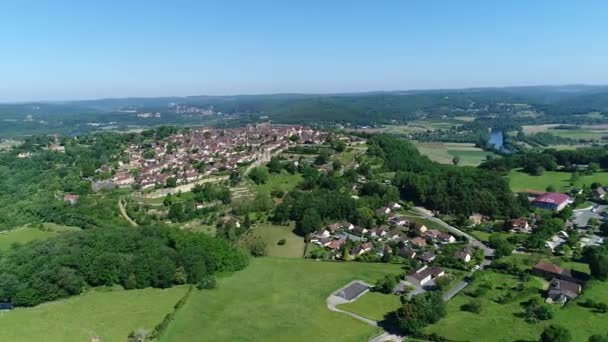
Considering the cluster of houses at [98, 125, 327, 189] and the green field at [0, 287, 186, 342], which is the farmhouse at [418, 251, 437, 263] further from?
the cluster of houses at [98, 125, 327, 189]

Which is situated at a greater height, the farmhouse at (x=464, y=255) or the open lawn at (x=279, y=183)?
the open lawn at (x=279, y=183)

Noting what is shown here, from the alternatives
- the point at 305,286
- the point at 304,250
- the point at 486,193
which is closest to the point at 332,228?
the point at 304,250

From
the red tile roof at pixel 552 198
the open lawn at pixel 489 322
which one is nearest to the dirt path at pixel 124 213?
the open lawn at pixel 489 322

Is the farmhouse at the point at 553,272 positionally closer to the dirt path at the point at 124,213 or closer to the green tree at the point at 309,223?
the green tree at the point at 309,223

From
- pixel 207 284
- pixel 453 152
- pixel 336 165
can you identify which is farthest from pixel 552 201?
pixel 453 152

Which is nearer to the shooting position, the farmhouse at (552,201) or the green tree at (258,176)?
the farmhouse at (552,201)

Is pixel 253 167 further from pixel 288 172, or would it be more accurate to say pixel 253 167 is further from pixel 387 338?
pixel 387 338
